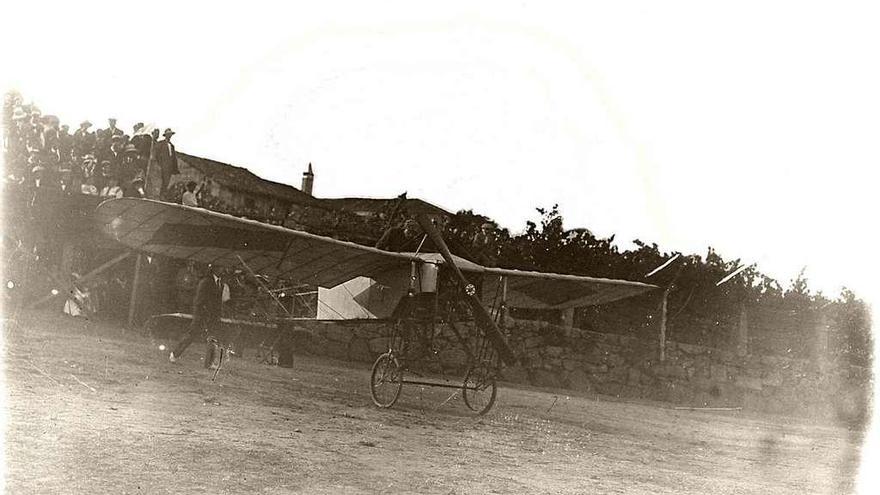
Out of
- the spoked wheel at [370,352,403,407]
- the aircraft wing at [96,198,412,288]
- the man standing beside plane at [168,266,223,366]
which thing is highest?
the aircraft wing at [96,198,412,288]

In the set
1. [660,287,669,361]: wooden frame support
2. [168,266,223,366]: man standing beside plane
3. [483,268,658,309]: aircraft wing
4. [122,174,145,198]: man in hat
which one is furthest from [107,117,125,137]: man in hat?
[660,287,669,361]: wooden frame support

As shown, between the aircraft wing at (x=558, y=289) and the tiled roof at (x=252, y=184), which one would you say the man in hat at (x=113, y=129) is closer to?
the tiled roof at (x=252, y=184)

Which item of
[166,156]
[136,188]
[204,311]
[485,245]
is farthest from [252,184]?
[204,311]

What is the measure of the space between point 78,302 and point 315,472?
395 inches

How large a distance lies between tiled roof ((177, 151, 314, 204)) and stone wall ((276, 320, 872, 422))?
5.90 m

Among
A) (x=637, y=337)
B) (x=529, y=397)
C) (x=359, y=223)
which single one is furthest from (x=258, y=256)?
(x=637, y=337)

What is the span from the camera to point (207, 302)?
10.5 m

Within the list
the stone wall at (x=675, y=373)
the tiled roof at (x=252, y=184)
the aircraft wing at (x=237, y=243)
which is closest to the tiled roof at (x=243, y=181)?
the tiled roof at (x=252, y=184)

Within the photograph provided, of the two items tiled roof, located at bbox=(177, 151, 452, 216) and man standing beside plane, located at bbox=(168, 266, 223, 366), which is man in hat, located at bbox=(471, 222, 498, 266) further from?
man standing beside plane, located at bbox=(168, 266, 223, 366)

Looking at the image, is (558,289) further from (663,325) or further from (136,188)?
(136,188)

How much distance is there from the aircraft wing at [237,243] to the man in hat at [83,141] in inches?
200

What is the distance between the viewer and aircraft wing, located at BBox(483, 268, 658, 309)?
11.4 meters

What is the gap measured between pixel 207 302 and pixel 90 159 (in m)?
4.47

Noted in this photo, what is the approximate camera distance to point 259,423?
21.1 ft
